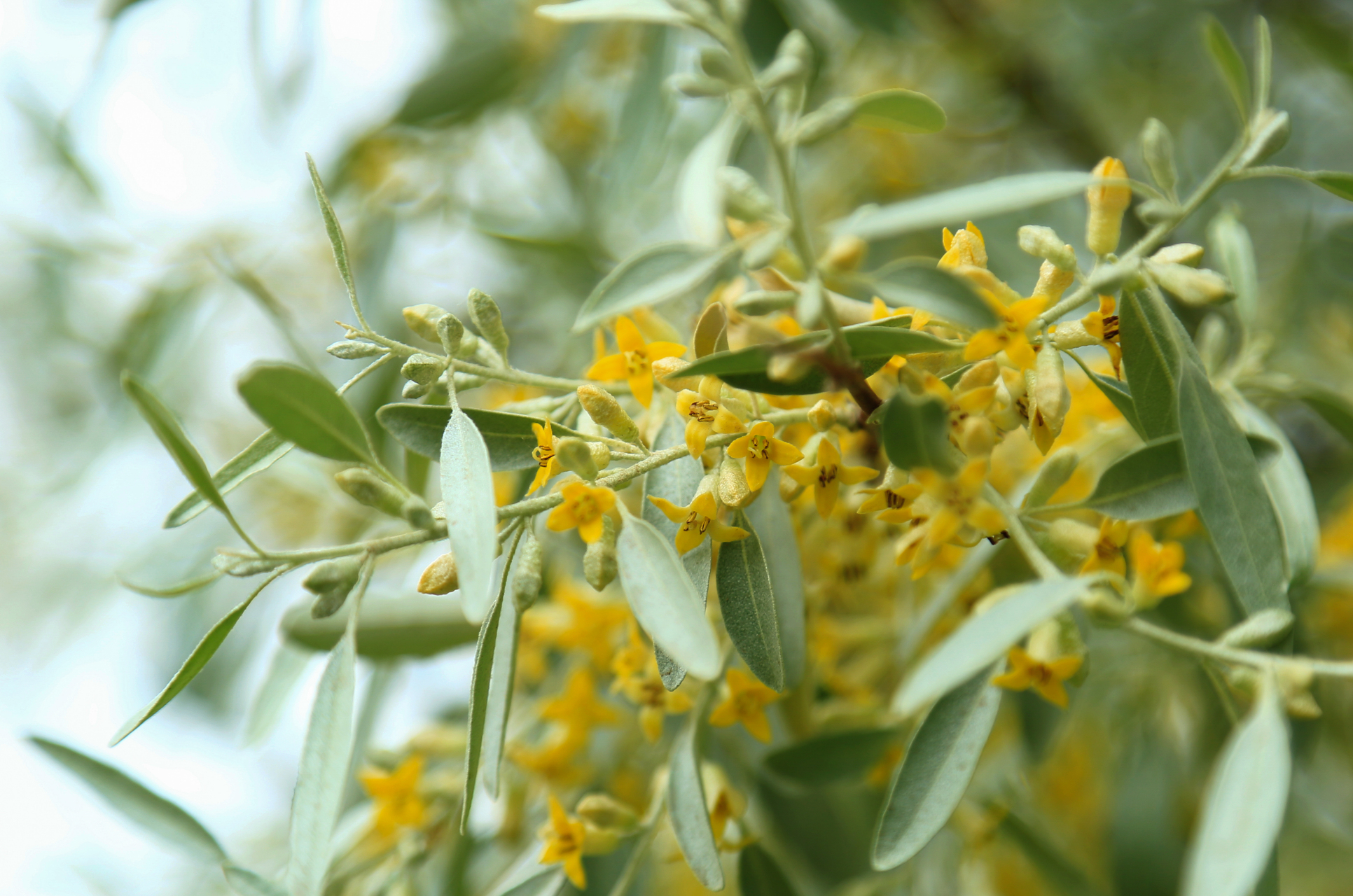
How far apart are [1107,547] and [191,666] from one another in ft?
2.61

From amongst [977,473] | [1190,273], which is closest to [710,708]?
[977,473]

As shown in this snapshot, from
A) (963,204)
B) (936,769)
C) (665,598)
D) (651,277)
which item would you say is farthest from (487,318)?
(936,769)

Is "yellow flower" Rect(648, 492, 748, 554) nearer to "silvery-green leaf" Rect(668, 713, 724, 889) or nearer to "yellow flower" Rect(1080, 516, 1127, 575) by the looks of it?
"silvery-green leaf" Rect(668, 713, 724, 889)

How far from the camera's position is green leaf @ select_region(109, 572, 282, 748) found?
74 cm

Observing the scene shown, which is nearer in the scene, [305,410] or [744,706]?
[305,410]

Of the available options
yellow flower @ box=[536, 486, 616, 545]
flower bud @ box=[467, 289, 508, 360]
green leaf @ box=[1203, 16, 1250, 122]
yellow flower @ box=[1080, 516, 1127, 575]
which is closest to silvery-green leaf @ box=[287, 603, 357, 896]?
yellow flower @ box=[536, 486, 616, 545]

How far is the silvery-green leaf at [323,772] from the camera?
2.28 ft

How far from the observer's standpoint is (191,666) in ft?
2.52

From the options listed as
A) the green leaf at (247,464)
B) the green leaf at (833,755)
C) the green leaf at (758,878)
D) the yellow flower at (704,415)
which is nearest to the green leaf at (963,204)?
the yellow flower at (704,415)

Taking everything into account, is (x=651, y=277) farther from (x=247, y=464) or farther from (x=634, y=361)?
(x=247, y=464)

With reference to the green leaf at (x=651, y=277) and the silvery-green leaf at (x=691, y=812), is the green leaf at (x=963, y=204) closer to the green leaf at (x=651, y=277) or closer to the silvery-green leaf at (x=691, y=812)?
the green leaf at (x=651, y=277)

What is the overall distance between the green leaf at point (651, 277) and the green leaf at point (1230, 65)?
573 millimetres

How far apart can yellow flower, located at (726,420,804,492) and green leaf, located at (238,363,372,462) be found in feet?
1.01

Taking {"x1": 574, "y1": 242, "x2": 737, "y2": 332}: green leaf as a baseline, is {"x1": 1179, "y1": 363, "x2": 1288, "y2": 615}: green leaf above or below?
below
